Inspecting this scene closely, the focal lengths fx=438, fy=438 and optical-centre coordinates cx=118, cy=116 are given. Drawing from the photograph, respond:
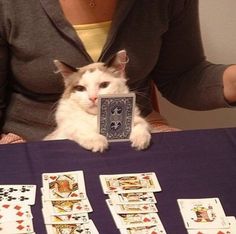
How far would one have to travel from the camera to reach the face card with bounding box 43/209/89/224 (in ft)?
2.88

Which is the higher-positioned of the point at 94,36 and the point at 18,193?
the point at 94,36

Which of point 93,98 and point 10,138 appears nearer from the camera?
point 93,98

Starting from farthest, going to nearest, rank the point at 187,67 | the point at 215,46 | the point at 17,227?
the point at 215,46, the point at 187,67, the point at 17,227

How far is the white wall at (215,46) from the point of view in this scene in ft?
6.84

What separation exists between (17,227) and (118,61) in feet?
2.10

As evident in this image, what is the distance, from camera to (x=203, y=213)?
0.93m

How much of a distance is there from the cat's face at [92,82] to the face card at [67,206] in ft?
1.48

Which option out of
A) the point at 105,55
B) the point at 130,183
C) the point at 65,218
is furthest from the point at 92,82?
the point at 65,218

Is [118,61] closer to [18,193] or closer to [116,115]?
[116,115]

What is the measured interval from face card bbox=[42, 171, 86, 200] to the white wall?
1.20 m

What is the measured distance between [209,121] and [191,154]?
1217 mm

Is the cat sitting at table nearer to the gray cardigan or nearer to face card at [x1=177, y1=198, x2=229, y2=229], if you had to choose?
the gray cardigan

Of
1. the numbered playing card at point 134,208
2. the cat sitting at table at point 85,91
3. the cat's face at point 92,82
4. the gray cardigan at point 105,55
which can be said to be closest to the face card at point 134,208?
the numbered playing card at point 134,208

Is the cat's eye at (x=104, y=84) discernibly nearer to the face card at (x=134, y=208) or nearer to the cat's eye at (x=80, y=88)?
the cat's eye at (x=80, y=88)
